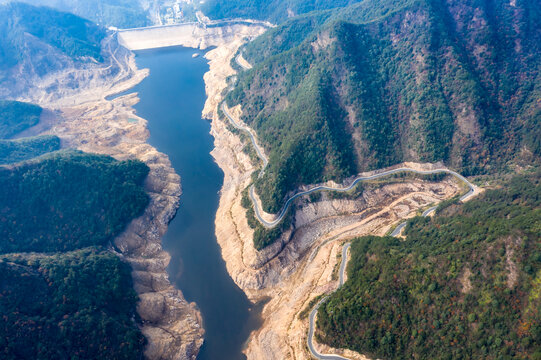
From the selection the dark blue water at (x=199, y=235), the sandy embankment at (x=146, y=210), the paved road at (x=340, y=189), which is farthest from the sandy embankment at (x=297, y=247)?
the sandy embankment at (x=146, y=210)

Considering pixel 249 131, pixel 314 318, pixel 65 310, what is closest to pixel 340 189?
pixel 314 318

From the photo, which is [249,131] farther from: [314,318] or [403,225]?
[314,318]

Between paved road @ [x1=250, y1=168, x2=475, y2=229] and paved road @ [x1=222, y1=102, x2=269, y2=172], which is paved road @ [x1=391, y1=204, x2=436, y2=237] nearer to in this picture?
paved road @ [x1=250, y1=168, x2=475, y2=229]

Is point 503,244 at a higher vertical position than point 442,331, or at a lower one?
higher

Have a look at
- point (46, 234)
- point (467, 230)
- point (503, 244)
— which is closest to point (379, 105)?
point (467, 230)

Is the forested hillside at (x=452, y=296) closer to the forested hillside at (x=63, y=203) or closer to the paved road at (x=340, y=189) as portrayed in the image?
the paved road at (x=340, y=189)

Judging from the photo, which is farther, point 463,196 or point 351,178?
point 351,178

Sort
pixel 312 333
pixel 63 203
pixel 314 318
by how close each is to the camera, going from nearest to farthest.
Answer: pixel 312 333 → pixel 314 318 → pixel 63 203

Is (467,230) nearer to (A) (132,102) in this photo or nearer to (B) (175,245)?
(B) (175,245)
